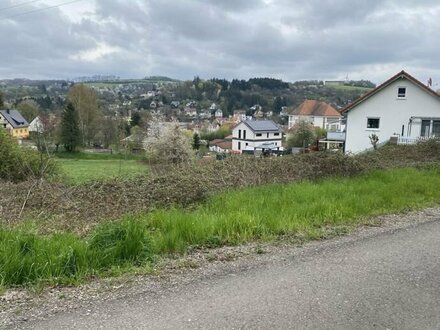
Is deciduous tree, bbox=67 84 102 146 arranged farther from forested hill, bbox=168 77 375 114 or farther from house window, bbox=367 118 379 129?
forested hill, bbox=168 77 375 114

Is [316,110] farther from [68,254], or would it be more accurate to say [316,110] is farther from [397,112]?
[68,254]

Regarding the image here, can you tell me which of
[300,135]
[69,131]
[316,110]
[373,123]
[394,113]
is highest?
[316,110]

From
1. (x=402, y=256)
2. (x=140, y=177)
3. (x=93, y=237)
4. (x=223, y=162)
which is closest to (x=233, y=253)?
(x=93, y=237)

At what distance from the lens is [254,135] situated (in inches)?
3241

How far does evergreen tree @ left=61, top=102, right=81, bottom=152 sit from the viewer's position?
231 feet

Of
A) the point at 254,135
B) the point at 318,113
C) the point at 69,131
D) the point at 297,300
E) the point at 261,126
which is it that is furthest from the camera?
the point at 318,113

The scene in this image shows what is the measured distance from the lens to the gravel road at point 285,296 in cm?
341

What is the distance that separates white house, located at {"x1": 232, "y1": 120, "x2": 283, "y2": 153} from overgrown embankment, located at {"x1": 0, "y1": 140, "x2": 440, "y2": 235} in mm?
69896

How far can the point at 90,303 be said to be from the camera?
3693 mm

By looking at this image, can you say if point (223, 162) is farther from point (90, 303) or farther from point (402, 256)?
point (90, 303)

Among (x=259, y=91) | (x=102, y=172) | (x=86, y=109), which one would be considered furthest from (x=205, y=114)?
(x=102, y=172)

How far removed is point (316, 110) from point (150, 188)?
11070cm

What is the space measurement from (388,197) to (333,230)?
2632 mm

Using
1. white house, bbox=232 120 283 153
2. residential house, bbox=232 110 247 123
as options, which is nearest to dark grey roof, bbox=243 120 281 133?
white house, bbox=232 120 283 153
